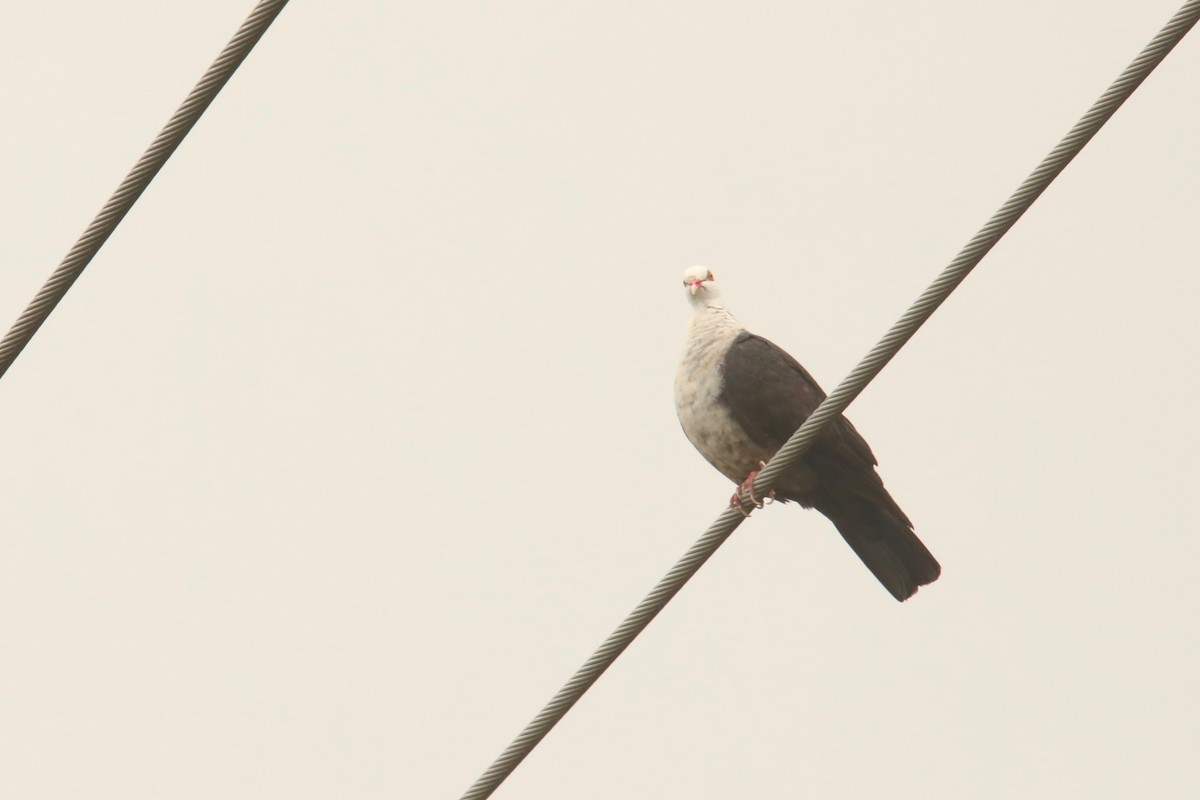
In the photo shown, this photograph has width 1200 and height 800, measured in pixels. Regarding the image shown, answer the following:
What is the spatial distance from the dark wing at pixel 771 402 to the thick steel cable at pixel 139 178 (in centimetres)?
298

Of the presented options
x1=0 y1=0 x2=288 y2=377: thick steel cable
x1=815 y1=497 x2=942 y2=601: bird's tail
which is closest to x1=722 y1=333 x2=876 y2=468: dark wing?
x1=815 y1=497 x2=942 y2=601: bird's tail

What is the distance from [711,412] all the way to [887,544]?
78 centimetres

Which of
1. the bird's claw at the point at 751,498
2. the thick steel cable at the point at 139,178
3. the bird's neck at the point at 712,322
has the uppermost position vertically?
the bird's neck at the point at 712,322

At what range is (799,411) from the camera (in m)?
6.11

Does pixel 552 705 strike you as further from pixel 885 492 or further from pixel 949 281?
pixel 885 492

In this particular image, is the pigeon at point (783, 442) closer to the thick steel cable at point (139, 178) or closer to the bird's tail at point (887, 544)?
the bird's tail at point (887, 544)

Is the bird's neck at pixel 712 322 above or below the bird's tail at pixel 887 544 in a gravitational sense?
above

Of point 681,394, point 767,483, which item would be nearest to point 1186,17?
point 767,483

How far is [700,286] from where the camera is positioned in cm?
685

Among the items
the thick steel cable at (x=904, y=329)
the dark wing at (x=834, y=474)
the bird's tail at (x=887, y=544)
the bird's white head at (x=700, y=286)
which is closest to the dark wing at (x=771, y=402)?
the dark wing at (x=834, y=474)

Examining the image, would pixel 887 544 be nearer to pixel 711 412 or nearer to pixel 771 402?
pixel 771 402

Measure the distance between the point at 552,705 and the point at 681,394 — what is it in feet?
8.36

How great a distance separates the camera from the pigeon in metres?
5.95

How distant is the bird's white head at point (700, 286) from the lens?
6.85 metres
